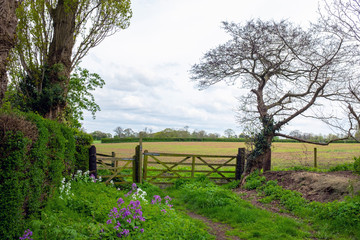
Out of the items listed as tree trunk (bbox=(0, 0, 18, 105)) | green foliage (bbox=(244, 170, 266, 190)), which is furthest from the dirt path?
tree trunk (bbox=(0, 0, 18, 105))

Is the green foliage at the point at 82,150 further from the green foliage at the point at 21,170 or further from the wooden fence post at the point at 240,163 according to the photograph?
the wooden fence post at the point at 240,163

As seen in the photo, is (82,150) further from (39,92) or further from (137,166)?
(39,92)

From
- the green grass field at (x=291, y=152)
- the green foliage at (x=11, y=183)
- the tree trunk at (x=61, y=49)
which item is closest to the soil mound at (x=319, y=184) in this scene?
the green grass field at (x=291, y=152)

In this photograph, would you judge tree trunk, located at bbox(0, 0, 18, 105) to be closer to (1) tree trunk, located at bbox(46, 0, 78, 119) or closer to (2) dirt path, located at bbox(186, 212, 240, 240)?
(1) tree trunk, located at bbox(46, 0, 78, 119)

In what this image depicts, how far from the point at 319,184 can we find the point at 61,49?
42.7ft

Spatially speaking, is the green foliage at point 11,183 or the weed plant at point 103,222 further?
the weed plant at point 103,222

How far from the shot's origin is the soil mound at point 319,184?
8.37 meters

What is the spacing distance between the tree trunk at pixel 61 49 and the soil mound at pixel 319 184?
422 inches

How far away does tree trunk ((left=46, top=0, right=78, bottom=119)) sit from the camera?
12789 millimetres

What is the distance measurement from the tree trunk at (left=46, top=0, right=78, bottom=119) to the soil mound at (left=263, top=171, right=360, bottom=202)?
10.7 m

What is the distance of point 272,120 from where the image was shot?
13.2 metres

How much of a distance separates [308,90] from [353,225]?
8.35 m

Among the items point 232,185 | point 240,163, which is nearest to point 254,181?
point 232,185

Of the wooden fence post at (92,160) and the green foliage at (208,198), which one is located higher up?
the wooden fence post at (92,160)
